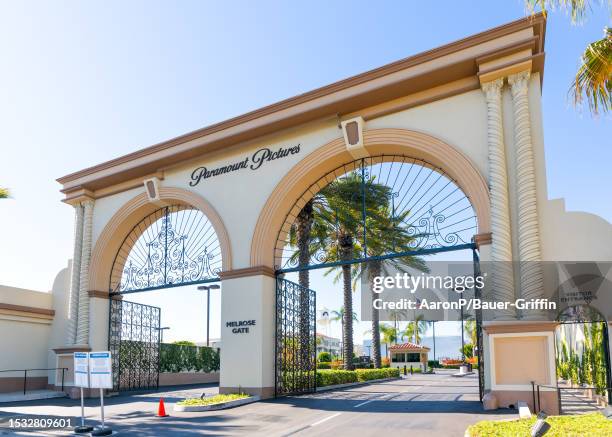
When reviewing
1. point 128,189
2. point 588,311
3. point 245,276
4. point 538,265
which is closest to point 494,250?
point 538,265

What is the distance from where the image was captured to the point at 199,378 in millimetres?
32219

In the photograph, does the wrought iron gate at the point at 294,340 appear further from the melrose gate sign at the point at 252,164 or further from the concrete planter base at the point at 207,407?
the melrose gate sign at the point at 252,164

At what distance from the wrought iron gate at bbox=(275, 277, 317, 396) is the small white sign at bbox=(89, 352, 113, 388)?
6709 mm

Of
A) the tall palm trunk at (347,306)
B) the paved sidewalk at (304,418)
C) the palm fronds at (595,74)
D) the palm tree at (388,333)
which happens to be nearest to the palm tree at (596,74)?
the palm fronds at (595,74)

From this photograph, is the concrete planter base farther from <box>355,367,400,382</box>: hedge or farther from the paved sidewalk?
<box>355,367,400,382</box>: hedge

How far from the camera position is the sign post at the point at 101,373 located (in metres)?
11.3

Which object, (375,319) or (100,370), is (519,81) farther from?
(375,319)

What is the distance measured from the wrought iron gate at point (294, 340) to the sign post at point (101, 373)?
670 centimetres

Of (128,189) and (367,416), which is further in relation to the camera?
(128,189)

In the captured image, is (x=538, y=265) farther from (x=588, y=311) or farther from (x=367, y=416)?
(x=367, y=416)

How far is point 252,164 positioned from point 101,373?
29.3ft

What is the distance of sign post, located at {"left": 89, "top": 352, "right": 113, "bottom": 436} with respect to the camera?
37.0ft

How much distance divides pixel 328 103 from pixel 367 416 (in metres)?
8.78

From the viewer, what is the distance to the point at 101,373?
11.5 metres
